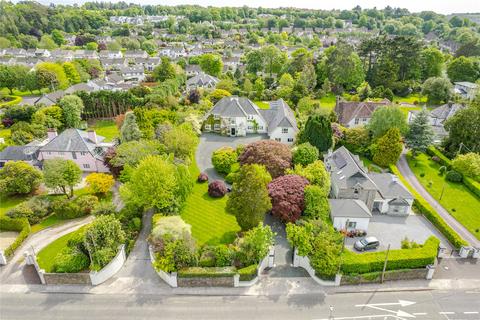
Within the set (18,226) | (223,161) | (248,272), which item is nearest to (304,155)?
(223,161)

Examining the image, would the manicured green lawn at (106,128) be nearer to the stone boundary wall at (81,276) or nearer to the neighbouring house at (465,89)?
the stone boundary wall at (81,276)

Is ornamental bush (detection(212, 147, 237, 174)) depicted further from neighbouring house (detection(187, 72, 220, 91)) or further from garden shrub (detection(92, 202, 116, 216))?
neighbouring house (detection(187, 72, 220, 91))

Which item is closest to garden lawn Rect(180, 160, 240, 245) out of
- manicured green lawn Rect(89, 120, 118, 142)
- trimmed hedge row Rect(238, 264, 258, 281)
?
trimmed hedge row Rect(238, 264, 258, 281)

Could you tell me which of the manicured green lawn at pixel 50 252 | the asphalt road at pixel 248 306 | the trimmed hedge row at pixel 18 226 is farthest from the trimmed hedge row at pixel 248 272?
the trimmed hedge row at pixel 18 226

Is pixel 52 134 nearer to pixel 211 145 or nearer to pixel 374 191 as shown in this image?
pixel 211 145

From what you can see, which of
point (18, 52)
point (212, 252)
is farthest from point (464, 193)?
point (18, 52)

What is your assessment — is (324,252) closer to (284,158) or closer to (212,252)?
(212,252)
